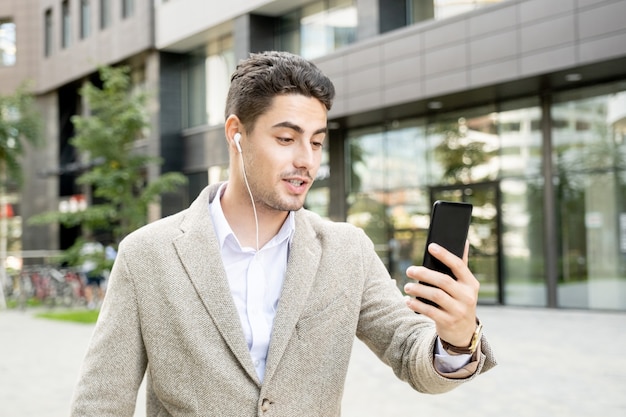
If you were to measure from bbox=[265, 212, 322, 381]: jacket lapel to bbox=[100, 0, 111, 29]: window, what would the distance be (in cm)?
2970

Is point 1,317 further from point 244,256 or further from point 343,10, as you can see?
point 244,256

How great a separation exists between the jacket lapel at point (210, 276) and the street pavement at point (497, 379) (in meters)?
5.03

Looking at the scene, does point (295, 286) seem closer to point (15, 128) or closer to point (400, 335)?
point (400, 335)

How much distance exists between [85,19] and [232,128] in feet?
105

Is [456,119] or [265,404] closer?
[265,404]

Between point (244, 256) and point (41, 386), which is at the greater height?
point (244, 256)

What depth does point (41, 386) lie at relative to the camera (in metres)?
8.50

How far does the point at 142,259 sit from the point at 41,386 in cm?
726

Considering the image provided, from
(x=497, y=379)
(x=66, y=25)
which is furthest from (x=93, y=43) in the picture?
(x=497, y=379)

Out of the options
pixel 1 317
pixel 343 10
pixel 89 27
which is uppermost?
pixel 89 27

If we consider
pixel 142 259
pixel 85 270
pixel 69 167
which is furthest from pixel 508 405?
pixel 69 167

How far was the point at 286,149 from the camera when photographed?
80.6 inches

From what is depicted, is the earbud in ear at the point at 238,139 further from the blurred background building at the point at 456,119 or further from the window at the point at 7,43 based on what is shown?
the window at the point at 7,43

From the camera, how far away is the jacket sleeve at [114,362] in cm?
197
